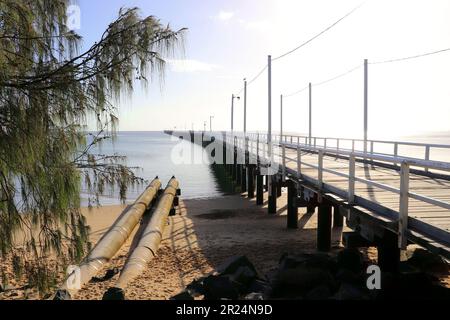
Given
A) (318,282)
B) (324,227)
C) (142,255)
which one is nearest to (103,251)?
(142,255)

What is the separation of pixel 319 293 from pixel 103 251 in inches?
288

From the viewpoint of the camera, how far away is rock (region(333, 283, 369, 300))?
655 centimetres

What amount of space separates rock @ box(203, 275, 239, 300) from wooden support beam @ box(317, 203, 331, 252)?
14.0 feet

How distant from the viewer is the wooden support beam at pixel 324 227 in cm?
1140

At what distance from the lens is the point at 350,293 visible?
6.64 meters

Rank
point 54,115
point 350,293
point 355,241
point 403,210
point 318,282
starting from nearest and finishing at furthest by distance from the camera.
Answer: point 54,115, point 403,210, point 350,293, point 318,282, point 355,241

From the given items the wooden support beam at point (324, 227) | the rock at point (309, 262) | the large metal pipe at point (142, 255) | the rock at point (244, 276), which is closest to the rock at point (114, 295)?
the large metal pipe at point (142, 255)

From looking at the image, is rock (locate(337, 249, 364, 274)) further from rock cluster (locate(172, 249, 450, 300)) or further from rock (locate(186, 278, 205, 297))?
rock (locate(186, 278, 205, 297))

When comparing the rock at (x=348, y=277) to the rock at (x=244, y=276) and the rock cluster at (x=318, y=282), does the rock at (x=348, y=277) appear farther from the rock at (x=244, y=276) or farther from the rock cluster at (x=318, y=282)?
the rock at (x=244, y=276)

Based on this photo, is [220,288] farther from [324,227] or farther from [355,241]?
[324,227]

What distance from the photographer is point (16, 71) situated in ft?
14.9
